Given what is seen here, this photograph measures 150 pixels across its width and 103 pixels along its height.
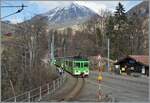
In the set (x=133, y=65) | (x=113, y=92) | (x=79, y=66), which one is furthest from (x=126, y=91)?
(x=133, y=65)

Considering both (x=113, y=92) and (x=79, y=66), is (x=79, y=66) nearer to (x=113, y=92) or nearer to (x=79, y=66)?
(x=79, y=66)

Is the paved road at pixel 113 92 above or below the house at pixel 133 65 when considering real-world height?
below

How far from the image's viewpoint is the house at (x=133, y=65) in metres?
63.4

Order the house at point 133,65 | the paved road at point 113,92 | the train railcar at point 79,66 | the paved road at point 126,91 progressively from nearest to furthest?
the paved road at point 113,92
the paved road at point 126,91
the train railcar at point 79,66
the house at point 133,65

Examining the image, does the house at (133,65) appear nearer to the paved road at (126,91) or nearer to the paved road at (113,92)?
the paved road at (126,91)

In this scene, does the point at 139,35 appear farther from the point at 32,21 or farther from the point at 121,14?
the point at 32,21

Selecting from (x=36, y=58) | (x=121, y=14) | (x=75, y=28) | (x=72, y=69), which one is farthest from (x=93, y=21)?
(x=36, y=58)

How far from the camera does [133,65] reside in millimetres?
67688

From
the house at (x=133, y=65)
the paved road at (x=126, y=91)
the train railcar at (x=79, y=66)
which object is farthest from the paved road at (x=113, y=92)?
the house at (x=133, y=65)

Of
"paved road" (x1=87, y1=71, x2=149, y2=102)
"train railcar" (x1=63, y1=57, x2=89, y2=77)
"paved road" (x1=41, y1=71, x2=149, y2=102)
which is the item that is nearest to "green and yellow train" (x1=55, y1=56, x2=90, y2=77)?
"train railcar" (x1=63, y1=57, x2=89, y2=77)

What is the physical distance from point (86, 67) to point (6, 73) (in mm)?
20523

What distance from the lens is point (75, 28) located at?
10338 centimetres

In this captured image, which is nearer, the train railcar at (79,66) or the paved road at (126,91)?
the paved road at (126,91)

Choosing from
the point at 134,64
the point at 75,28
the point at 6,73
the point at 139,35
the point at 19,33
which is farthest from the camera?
the point at 75,28
